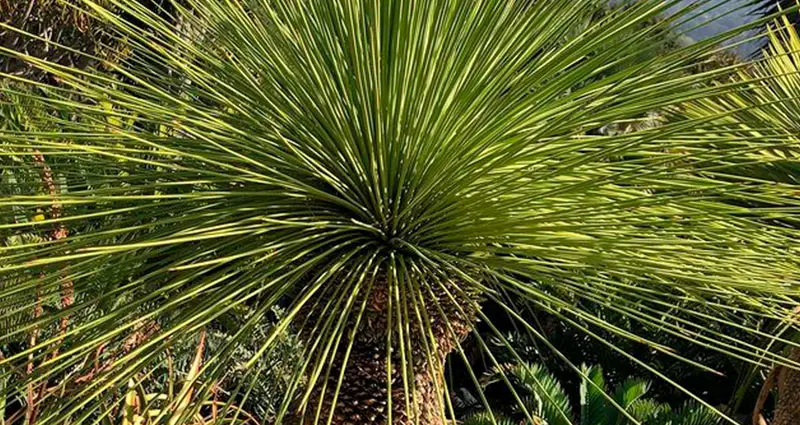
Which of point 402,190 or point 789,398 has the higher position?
point 402,190

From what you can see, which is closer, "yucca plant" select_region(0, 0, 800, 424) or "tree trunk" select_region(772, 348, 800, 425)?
"yucca plant" select_region(0, 0, 800, 424)

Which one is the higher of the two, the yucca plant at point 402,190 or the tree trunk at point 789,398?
the yucca plant at point 402,190

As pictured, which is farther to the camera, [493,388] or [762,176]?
[493,388]

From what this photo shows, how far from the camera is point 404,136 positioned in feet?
2.67

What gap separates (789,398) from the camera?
158 cm

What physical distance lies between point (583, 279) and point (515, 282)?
7cm

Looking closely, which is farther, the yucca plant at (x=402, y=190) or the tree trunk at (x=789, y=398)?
the tree trunk at (x=789, y=398)

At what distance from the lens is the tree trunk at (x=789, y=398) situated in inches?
61.7

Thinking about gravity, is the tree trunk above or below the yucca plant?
below

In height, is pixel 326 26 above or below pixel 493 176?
above

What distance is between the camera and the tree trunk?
1568 mm

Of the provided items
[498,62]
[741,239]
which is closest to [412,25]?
[498,62]

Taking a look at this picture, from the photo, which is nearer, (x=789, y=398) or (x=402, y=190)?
(x=402, y=190)

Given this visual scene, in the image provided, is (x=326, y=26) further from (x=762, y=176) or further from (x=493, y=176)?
(x=762, y=176)
